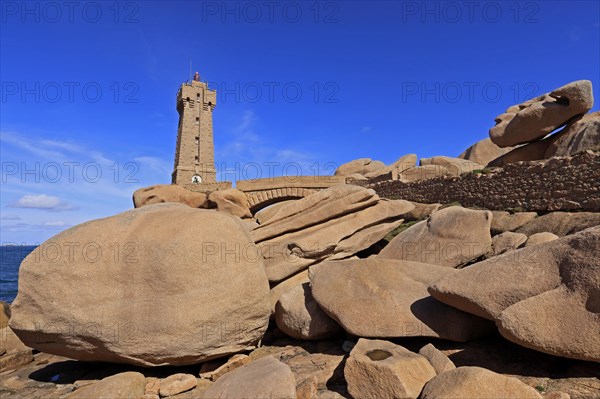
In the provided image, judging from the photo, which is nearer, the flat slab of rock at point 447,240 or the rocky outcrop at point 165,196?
the flat slab of rock at point 447,240

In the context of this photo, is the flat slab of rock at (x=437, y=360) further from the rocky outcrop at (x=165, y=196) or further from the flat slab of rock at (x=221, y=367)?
the rocky outcrop at (x=165, y=196)

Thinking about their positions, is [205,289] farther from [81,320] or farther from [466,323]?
[466,323]

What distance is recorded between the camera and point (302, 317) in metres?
6.12

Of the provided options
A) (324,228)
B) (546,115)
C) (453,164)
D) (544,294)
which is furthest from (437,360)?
(453,164)

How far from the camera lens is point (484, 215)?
27.3 ft

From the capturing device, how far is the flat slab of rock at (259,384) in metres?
4.07

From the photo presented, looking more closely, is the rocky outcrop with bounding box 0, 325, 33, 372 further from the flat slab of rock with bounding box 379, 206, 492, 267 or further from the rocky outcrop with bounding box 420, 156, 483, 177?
the rocky outcrop with bounding box 420, 156, 483, 177

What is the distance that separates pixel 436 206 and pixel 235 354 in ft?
33.2

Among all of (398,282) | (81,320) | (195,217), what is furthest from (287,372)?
(81,320)

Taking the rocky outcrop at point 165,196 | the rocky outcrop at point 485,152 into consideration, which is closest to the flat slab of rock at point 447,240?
the rocky outcrop at point 165,196

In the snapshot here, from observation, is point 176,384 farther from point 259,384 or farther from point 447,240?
point 447,240

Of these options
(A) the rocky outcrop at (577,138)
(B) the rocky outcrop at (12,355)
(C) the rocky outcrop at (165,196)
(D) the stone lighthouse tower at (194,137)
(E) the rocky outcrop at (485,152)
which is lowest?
(B) the rocky outcrop at (12,355)

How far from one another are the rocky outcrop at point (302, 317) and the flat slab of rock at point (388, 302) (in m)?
0.35

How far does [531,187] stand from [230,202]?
Answer: 1527 cm
